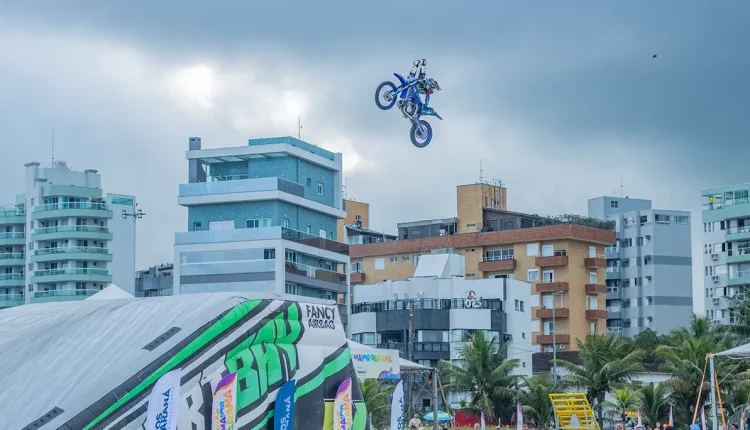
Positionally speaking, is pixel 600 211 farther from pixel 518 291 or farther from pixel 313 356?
pixel 313 356

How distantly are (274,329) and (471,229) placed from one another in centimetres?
8477

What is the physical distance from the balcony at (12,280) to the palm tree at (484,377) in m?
66.8

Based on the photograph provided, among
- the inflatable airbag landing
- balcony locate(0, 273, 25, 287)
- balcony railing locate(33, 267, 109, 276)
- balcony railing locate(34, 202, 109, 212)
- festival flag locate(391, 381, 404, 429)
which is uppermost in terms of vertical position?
balcony railing locate(34, 202, 109, 212)

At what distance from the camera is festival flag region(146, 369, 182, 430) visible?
19.9 metres

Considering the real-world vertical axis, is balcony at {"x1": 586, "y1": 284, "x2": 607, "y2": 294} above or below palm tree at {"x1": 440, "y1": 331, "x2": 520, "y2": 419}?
above

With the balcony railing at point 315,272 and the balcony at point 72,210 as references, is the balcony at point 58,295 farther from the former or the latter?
the balcony railing at point 315,272

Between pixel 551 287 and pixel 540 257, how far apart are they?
2.68m

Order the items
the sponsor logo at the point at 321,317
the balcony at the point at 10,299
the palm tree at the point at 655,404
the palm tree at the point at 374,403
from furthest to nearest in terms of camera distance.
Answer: the balcony at the point at 10,299 < the palm tree at the point at 655,404 < the palm tree at the point at 374,403 < the sponsor logo at the point at 321,317

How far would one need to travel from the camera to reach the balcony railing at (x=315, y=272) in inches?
3826

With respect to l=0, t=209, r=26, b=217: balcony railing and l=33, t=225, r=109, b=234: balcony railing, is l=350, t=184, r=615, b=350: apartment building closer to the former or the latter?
l=33, t=225, r=109, b=234: balcony railing

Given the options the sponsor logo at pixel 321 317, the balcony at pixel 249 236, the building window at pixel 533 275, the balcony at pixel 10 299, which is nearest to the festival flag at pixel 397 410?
the sponsor logo at pixel 321 317

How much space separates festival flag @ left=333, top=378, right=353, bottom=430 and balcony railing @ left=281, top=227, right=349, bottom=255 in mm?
71228

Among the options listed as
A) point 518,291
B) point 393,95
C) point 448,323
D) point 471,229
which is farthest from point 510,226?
point 393,95

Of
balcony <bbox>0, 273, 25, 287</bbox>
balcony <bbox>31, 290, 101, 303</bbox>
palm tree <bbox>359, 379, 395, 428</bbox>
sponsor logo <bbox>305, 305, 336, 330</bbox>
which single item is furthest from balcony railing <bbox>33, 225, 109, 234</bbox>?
sponsor logo <bbox>305, 305, 336, 330</bbox>
